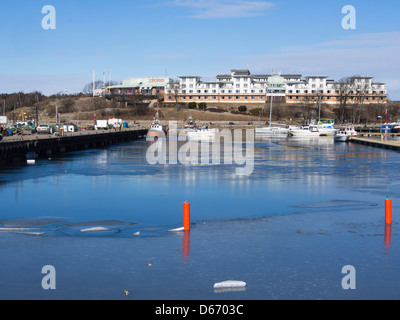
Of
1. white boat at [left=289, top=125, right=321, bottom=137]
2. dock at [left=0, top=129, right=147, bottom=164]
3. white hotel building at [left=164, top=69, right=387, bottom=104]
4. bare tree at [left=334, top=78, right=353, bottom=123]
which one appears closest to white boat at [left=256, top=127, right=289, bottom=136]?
white boat at [left=289, top=125, right=321, bottom=137]

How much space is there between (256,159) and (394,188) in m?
22.5

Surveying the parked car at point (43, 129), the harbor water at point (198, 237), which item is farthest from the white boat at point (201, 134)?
the harbor water at point (198, 237)

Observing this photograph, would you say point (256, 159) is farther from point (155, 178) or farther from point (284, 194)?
point (284, 194)

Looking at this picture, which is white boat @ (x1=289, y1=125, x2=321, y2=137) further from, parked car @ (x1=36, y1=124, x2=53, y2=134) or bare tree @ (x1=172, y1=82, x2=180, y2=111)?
bare tree @ (x1=172, y1=82, x2=180, y2=111)

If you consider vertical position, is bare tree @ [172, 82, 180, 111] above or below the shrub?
above

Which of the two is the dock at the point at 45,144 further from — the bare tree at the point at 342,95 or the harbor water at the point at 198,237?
the bare tree at the point at 342,95

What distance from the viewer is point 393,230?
21328 millimetres

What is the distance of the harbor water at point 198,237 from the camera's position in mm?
14539

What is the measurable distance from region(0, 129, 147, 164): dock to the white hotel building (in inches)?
3657

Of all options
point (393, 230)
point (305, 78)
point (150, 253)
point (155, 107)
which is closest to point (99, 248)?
point (150, 253)

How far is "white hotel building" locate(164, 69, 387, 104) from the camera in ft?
604

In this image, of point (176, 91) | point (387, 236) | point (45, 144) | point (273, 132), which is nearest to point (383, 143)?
point (273, 132)

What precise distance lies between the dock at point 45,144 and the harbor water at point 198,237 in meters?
13.5

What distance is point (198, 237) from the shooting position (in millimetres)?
20047
